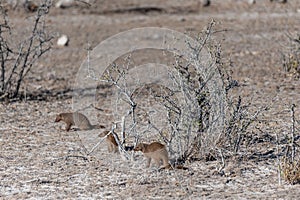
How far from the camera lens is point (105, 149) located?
20.8 ft

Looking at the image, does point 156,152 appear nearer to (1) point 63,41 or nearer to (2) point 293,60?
(2) point 293,60

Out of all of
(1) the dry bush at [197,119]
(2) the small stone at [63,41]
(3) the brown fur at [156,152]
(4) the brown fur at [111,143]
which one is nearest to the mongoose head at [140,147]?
(3) the brown fur at [156,152]

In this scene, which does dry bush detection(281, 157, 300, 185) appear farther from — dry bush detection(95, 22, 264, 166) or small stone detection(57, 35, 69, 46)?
small stone detection(57, 35, 69, 46)

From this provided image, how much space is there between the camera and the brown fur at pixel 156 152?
18.6 feet

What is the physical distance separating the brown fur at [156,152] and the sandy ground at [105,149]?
91mm

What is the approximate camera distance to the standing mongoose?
6.96 m

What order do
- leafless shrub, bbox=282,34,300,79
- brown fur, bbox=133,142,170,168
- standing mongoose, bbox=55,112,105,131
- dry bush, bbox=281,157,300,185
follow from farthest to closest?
leafless shrub, bbox=282,34,300,79
standing mongoose, bbox=55,112,105,131
brown fur, bbox=133,142,170,168
dry bush, bbox=281,157,300,185

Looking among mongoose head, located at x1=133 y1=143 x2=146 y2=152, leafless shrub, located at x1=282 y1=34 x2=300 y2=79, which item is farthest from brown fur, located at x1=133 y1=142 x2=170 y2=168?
leafless shrub, located at x1=282 y1=34 x2=300 y2=79

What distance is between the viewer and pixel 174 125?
580cm

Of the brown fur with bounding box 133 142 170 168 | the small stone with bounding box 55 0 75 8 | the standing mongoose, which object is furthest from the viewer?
the small stone with bounding box 55 0 75 8

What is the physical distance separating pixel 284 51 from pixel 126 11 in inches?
215

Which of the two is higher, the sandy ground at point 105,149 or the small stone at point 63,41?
the small stone at point 63,41

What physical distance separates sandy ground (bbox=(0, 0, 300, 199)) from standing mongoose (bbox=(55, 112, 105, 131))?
3.2 inches

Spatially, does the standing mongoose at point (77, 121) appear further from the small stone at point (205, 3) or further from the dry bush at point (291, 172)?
the small stone at point (205, 3)
